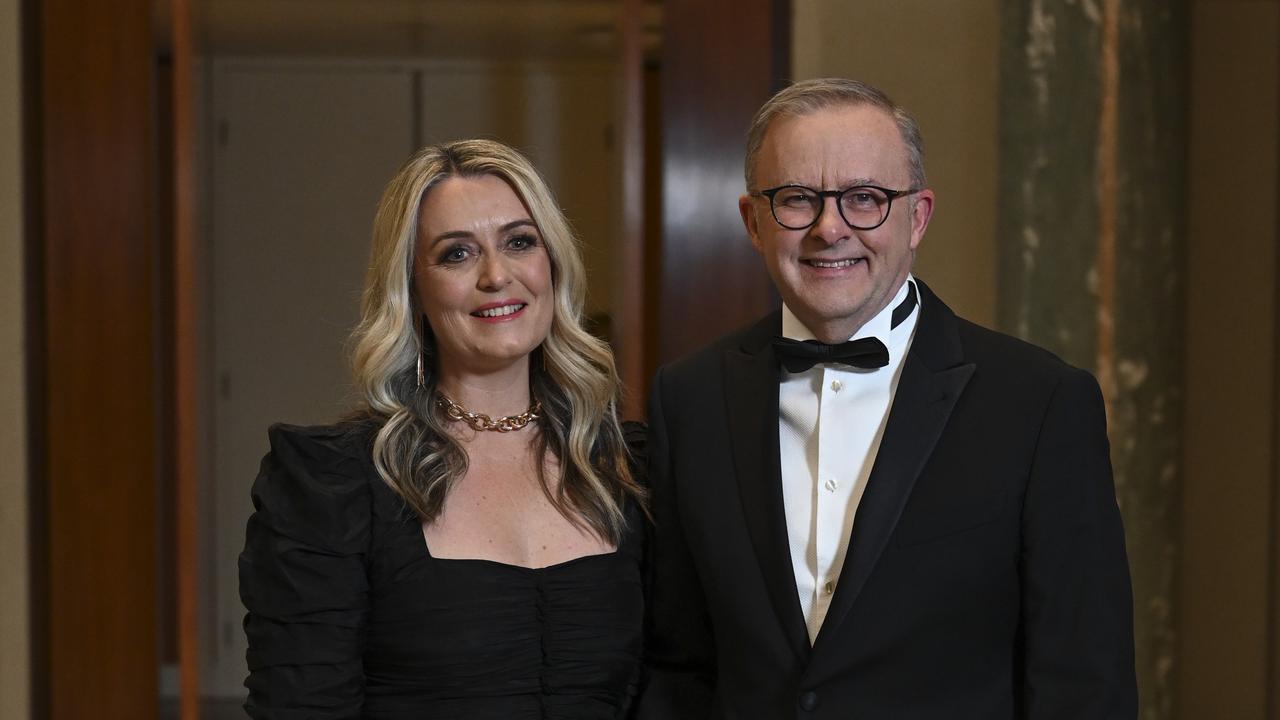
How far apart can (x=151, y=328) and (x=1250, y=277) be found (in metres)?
2.93

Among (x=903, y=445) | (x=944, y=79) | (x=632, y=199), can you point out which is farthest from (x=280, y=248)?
(x=903, y=445)

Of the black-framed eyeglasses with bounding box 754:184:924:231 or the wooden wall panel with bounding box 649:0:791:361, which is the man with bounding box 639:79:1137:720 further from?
the wooden wall panel with bounding box 649:0:791:361

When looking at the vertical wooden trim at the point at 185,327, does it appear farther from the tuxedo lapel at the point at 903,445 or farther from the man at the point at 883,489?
the tuxedo lapel at the point at 903,445

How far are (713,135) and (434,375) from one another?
170cm

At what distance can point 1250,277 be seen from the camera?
3451 millimetres

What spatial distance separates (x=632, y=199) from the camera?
3672 millimetres

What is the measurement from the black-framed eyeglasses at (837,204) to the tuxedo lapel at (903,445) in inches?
7.2

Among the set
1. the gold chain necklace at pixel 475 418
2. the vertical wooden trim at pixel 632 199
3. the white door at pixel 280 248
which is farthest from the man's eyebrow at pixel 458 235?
the white door at pixel 280 248

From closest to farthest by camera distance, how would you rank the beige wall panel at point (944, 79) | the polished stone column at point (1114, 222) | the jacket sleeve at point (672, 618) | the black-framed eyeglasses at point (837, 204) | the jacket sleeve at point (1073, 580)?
the jacket sleeve at point (1073, 580) < the black-framed eyeglasses at point (837, 204) < the jacket sleeve at point (672, 618) < the polished stone column at point (1114, 222) < the beige wall panel at point (944, 79)

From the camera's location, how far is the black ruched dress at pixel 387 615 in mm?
1924

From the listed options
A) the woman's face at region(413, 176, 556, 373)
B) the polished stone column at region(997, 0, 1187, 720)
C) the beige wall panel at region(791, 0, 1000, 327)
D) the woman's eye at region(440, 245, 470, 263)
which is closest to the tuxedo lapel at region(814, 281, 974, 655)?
the woman's face at region(413, 176, 556, 373)

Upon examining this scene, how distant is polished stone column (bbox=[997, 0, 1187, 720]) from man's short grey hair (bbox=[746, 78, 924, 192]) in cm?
175

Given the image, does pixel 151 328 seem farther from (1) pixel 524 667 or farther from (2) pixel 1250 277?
(2) pixel 1250 277

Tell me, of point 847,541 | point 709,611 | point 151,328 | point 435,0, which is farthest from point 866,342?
point 435,0
